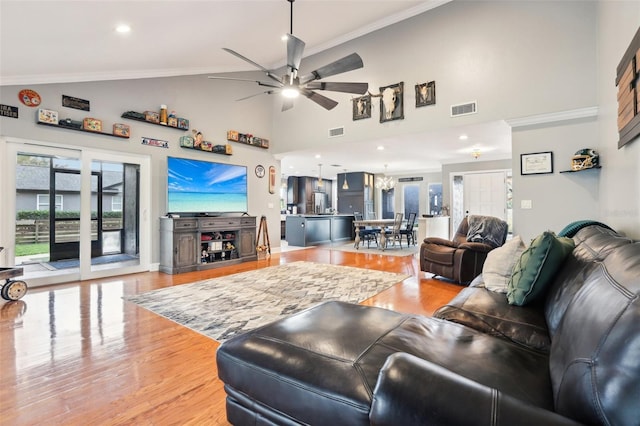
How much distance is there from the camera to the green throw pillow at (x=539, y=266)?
5.55ft

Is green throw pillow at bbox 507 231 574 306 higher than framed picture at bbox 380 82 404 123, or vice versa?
framed picture at bbox 380 82 404 123

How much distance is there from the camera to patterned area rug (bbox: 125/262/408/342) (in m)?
2.85

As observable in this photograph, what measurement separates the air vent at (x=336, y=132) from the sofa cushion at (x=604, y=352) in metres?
5.50

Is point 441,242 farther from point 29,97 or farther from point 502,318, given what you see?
point 29,97

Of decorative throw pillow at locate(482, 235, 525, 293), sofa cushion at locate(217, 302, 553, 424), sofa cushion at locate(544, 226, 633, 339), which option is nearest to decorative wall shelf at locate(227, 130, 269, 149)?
decorative throw pillow at locate(482, 235, 525, 293)

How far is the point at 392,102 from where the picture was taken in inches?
216

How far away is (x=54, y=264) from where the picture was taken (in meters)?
4.86

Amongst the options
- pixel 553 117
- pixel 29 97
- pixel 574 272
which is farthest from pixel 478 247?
pixel 29 97

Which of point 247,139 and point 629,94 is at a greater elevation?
point 247,139

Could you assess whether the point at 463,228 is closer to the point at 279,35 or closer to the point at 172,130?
the point at 279,35

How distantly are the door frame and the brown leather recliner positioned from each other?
15.2 ft

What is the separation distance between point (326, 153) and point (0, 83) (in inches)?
214

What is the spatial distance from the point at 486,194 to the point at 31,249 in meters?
9.66

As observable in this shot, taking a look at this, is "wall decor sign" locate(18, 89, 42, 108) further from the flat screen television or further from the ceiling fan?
the ceiling fan
